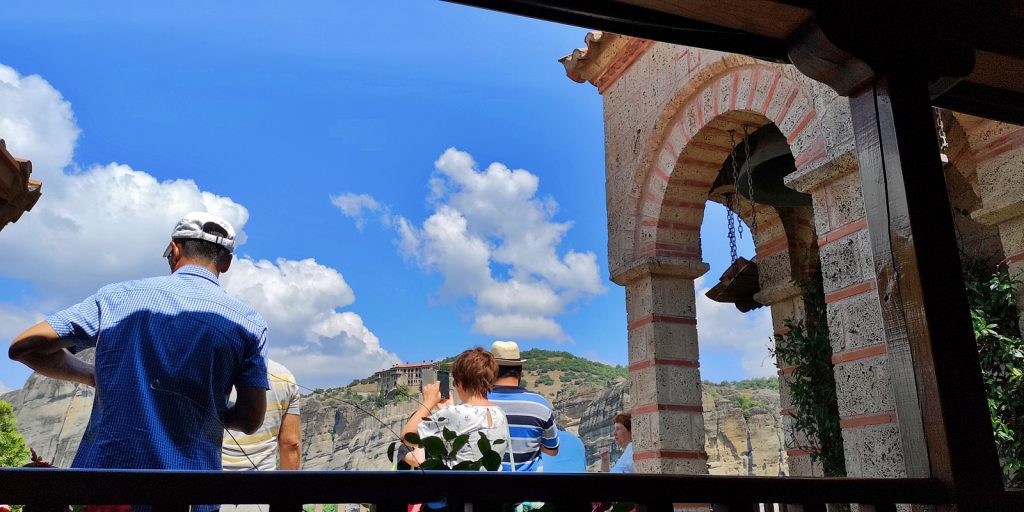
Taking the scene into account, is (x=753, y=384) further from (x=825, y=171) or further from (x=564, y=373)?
(x=825, y=171)

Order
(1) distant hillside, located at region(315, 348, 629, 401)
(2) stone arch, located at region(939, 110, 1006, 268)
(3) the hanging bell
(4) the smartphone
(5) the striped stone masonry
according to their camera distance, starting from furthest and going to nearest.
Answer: (1) distant hillside, located at region(315, 348, 629, 401) → (3) the hanging bell → (2) stone arch, located at region(939, 110, 1006, 268) → (5) the striped stone masonry → (4) the smartphone

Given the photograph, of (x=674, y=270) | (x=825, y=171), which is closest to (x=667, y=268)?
(x=674, y=270)

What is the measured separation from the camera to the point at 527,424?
3211mm

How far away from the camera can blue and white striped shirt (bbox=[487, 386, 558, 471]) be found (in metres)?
3.13

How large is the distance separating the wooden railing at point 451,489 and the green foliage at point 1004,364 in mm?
2109

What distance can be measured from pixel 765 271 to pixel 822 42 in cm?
536

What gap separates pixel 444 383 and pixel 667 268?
119 inches

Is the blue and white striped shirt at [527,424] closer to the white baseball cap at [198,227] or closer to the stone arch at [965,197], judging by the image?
the white baseball cap at [198,227]

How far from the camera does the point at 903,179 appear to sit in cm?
224

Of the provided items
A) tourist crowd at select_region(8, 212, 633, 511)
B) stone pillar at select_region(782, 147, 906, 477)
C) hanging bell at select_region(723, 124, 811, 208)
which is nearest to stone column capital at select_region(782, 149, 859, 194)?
stone pillar at select_region(782, 147, 906, 477)

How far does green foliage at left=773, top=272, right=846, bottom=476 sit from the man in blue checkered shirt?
5.31 metres

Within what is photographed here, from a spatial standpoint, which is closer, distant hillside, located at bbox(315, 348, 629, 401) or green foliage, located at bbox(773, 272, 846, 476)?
green foliage, located at bbox(773, 272, 846, 476)

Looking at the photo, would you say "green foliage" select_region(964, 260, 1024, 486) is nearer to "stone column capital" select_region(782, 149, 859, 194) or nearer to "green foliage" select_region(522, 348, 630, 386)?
"stone column capital" select_region(782, 149, 859, 194)

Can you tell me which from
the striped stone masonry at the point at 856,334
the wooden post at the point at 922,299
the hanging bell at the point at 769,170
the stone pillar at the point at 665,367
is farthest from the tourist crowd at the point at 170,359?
the hanging bell at the point at 769,170
